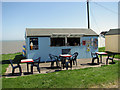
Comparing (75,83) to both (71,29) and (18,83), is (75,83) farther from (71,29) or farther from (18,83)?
(71,29)

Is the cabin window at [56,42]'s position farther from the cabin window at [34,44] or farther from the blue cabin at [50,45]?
the cabin window at [34,44]

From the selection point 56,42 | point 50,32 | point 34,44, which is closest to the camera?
point 34,44

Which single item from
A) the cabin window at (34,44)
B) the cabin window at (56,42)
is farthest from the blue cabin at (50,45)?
the cabin window at (56,42)

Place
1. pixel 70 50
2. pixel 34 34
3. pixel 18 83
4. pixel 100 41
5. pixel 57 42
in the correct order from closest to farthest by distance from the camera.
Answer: pixel 18 83 < pixel 34 34 < pixel 70 50 < pixel 57 42 < pixel 100 41

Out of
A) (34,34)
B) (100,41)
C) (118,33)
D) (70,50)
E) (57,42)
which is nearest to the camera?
(34,34)

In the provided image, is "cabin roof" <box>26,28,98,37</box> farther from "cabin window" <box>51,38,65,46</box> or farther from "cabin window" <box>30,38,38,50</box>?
"cabin window" <box>51,38,65,46</box>

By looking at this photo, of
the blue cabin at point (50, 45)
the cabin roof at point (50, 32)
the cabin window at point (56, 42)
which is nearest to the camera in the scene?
the blue cabin at point (50, 45)

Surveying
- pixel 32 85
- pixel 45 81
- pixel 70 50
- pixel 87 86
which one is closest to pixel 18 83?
pixel 32 85

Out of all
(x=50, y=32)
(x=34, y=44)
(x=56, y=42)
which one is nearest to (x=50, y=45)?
(x=50, y=32)

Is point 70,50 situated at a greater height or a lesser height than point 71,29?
lesser

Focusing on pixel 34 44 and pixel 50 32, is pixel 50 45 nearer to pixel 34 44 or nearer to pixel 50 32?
pixel 50 32

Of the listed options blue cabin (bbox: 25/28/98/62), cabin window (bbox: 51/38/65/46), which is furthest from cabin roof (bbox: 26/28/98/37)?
cabin window (bbox: 51/38/65/46)

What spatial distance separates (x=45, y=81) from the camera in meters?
5.83

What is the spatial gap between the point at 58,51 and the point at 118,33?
9.22 m
